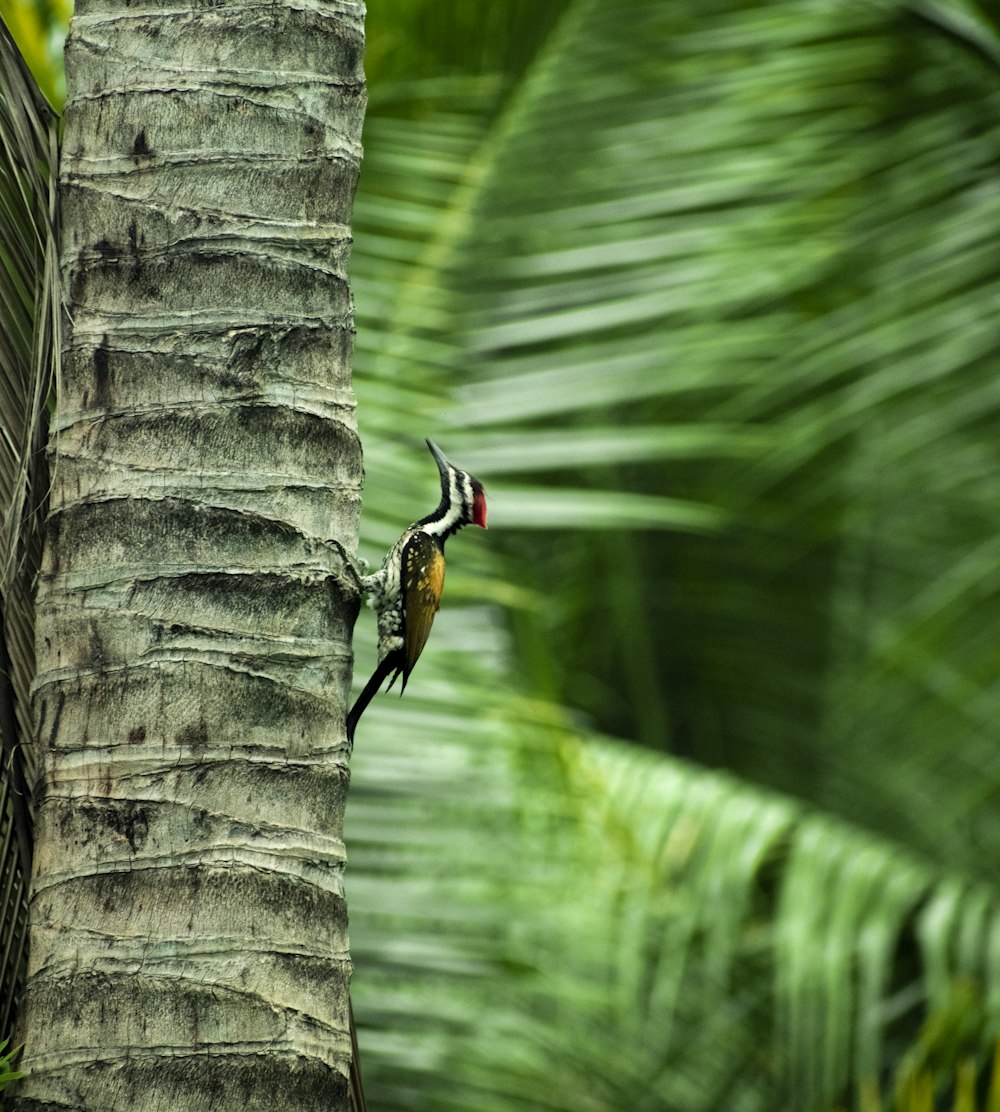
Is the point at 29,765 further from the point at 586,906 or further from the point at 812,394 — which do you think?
the point at 812,394

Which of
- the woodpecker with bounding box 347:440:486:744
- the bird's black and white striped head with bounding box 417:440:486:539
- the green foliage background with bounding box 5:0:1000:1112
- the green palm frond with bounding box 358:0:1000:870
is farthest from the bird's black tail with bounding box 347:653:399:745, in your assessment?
the green palm frond with bounding box 358:0:1000:870

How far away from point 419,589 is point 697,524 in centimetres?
237

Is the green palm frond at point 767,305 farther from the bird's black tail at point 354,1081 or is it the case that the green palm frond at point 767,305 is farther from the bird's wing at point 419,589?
the bird's black tail at point 354,1081

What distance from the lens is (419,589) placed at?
3742 millimetres

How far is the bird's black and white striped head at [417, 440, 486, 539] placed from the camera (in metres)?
3.92

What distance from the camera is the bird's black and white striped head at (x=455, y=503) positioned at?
3.92 m

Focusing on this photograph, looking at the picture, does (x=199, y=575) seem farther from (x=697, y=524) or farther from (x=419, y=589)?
(x=697, y=524)

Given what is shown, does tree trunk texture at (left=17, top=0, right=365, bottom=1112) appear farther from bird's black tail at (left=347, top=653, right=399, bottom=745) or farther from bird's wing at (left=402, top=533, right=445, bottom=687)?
bird's wing at (left=402, top=533, right=445, bottom=687)

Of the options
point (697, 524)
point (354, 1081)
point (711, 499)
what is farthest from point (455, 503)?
point (711, 499)

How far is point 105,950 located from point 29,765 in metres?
0.41

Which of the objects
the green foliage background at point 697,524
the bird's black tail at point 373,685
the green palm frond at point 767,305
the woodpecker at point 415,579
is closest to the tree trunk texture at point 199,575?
the bird's black tail at point 373,685

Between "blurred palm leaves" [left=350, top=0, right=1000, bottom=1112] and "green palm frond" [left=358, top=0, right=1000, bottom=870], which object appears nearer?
"blurred palm leaves" [left=350, top=0, right=1000, bottom=1112]

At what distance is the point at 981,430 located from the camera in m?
6.07

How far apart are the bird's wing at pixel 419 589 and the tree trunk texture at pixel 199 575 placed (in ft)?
3.32
